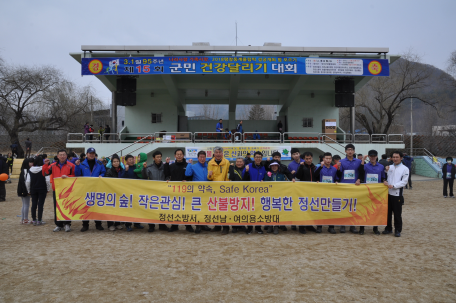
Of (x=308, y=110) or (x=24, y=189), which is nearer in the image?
(x=24, y=189)

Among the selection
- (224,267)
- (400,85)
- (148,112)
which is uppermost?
(400,85)

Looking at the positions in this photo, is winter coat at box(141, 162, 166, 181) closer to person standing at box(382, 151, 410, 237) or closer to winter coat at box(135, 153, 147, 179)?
winter coat at box(135, 153, 147, 179)

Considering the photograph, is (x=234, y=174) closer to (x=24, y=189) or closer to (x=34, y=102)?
(x=24, y=189)

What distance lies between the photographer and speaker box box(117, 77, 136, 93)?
61.8 feet

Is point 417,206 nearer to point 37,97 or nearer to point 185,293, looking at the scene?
point 185,293

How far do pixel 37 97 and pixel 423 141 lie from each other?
1591 inches

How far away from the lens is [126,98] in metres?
19.0

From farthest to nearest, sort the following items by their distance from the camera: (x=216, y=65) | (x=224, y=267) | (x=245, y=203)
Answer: (x=216, y=65) < (x=245, y=203) < (x=224, y=267)

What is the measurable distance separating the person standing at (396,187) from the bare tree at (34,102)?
3009 centimetres

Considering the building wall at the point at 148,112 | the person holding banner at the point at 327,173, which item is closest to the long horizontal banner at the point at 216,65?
the building wall at the point at 148,112

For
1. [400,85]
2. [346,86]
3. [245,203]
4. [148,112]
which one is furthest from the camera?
[400,85]

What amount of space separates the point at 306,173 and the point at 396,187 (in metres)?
1.90

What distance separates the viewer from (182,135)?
19.1 meters

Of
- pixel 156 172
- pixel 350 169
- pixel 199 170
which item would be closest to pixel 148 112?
pixel 156 172
